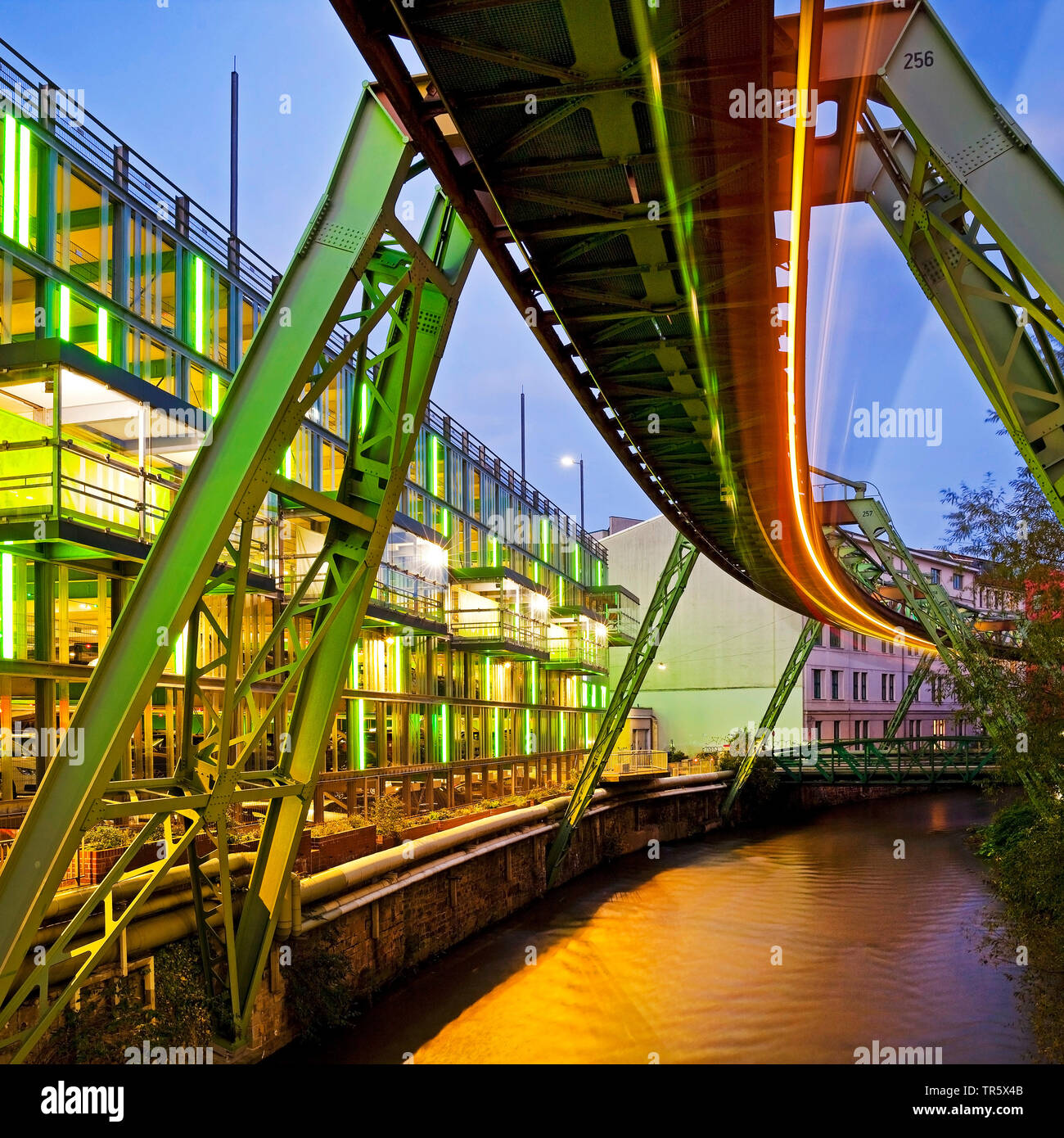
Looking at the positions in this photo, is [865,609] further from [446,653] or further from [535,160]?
[535,160]

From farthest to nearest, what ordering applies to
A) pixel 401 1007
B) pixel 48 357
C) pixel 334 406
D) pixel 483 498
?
pixel 483 498
pixel 334 406
pixel 401 1007
pixel 48 357

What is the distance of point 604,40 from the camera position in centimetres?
554

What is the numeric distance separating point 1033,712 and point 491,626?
62.3ft

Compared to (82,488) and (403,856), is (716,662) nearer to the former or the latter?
(403,856)

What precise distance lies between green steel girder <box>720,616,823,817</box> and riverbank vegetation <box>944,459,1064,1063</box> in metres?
20.7

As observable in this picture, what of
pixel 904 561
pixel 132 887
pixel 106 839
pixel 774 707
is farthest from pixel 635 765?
pixel 132 887

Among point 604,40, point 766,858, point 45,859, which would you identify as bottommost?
point 766,858

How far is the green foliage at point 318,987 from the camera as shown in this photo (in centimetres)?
1127

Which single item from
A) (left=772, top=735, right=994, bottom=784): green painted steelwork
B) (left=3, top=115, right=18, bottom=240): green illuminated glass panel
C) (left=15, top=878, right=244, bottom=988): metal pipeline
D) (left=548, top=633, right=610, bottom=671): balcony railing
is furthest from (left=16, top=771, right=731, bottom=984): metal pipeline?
(left=772, top=735, right=994, bottom=784): green painted steelwork
